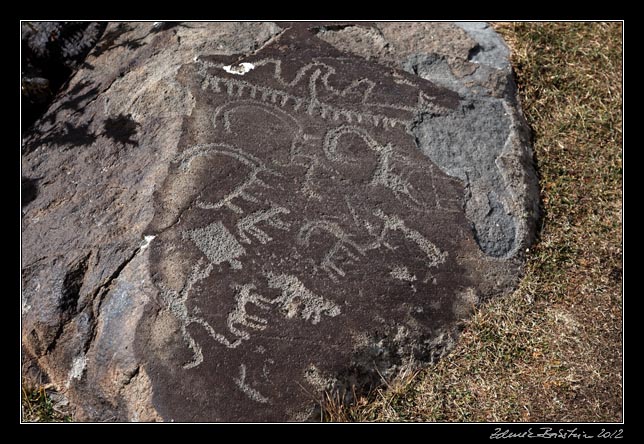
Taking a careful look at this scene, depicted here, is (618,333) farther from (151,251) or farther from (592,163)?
(151,251)

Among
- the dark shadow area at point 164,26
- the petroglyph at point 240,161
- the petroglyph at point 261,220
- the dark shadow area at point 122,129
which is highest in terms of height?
the dark shadow area at point 164,26

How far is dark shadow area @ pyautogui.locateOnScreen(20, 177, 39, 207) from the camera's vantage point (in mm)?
3082

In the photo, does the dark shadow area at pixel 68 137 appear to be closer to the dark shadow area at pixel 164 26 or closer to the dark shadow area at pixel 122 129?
the dark shadow area at pixel 122 129

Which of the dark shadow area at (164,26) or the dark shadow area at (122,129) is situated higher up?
the dark shadow area at (164,26)

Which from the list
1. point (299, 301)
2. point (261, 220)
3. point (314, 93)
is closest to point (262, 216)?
point (261, 220)

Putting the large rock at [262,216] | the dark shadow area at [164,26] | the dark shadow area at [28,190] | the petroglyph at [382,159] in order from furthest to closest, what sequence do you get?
the dark shadow area at [164,26], the dark shadow area at [28,190], the petroglyph at [382,159], the large rock at [262,216]

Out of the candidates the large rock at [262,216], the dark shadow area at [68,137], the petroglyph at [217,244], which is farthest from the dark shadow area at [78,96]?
the petroglyph at [217,244]

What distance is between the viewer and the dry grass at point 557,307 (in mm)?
2760

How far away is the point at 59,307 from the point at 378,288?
1.25 metres

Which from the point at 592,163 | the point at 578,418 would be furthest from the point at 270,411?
the point at 592,163

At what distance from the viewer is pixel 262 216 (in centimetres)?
279

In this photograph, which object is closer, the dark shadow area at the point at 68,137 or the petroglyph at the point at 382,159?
the petroglyph at the point at 382,159

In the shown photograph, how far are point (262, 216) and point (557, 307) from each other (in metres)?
1.34

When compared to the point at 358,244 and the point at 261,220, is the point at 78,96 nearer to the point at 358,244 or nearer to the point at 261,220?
the point at 261,220
